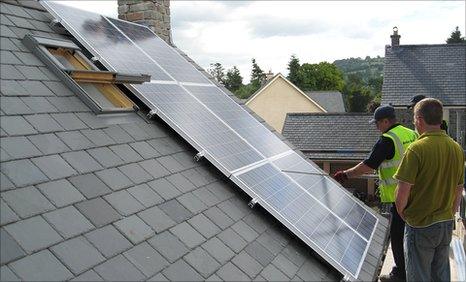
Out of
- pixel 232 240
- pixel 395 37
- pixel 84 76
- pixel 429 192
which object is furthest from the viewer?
pixel 395 37

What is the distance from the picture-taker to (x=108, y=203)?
3.22 m

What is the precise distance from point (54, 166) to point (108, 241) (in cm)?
72

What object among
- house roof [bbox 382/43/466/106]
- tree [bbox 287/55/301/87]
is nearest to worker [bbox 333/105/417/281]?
house roof [bbox 382/43/466/106]

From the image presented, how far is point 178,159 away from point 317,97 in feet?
167

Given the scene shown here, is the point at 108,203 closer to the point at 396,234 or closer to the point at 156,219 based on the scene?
the point at 156,219

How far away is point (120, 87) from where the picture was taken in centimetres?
502

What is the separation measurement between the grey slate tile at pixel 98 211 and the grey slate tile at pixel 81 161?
33 cm

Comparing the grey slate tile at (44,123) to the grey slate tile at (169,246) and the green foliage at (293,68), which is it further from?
the green foliage at (293,68)

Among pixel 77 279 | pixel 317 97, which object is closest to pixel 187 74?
pixel 77 279

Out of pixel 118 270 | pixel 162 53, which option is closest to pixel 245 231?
pixel 118 270

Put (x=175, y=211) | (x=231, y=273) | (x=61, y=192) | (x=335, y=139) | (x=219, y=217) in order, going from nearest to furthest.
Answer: (x=61, y=192), (x=231, y=273), (x=175, y=211), (x=219, y=217), (x=335, y=139)

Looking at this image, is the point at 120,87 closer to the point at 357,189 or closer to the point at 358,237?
the point at 358,237

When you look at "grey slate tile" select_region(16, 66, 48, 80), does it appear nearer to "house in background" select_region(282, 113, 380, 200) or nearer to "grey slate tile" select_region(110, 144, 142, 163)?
"grey slate tile" select_region(110, 144, 142, 163)

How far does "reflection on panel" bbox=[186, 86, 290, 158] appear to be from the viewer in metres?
5.89
